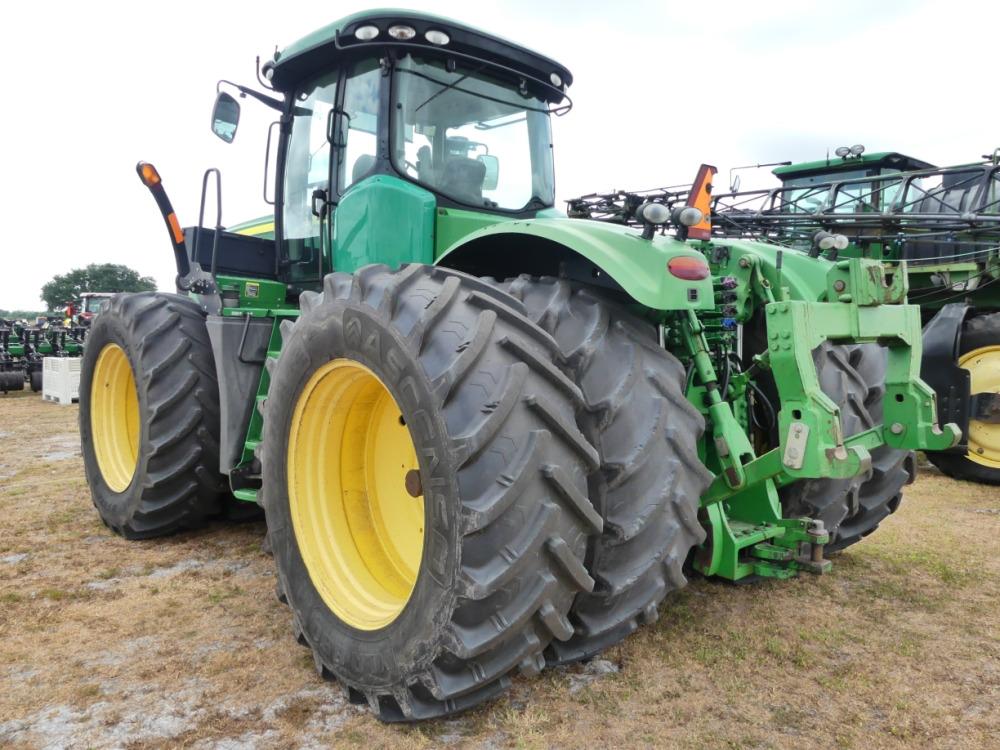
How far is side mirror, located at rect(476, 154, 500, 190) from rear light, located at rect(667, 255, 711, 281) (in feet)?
4.96

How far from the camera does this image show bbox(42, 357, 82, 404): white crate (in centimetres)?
1226

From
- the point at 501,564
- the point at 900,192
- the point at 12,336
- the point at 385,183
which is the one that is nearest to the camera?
the point at 501,564

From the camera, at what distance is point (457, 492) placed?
1950mm

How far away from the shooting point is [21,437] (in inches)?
326

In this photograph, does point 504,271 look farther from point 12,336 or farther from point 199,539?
point 12,336

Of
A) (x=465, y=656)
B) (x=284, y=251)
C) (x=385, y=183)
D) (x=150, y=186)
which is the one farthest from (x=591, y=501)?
(x=150, y=186)

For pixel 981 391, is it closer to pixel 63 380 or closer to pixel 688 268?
pixel 688 268

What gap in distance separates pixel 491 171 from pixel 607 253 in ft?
5.00

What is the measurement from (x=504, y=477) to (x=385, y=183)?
186cm

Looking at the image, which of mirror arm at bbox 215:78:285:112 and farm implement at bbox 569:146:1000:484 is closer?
mirror arm at bbox 215:78:285:112

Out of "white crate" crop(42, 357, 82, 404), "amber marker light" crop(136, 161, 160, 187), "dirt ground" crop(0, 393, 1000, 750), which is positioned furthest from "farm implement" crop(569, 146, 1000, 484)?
"white crate" crop(42, 357, 82, 404)

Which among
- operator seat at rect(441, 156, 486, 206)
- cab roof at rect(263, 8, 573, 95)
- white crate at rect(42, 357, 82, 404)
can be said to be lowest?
white crate at rect(42, 357, 82, 404)

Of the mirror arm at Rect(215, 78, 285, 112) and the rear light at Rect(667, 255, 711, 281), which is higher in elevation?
the mirror arm at Rect(215, 78, 285, 112)

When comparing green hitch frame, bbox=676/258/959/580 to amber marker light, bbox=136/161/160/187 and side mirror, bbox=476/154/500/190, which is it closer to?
side mirror, bbox=476/154/500/190
